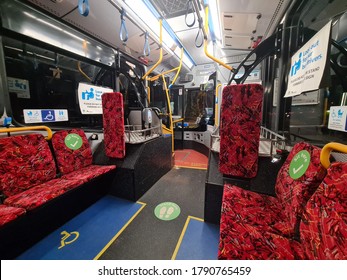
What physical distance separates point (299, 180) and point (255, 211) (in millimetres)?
443

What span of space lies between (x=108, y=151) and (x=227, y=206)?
6.58ft

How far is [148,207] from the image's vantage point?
2.21 metres

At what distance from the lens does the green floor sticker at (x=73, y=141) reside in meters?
2.33

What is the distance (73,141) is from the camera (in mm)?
2400

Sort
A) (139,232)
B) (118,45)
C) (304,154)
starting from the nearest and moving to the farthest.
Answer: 1. (304,154)
2. (139,232)
3. (118,45)

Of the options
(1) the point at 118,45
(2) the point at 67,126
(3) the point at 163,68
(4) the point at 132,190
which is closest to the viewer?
(4) the point at 132,190

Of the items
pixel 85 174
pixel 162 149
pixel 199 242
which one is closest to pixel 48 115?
pixel 85 174

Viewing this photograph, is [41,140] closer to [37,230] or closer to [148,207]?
[37,230]

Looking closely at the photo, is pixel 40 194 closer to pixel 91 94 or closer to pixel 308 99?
pixel 91 94

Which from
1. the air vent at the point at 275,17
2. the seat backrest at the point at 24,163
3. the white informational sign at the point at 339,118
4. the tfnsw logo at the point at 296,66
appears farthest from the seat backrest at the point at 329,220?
the seat backrest at the point at 24,163

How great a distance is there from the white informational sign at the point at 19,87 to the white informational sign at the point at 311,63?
131 inches

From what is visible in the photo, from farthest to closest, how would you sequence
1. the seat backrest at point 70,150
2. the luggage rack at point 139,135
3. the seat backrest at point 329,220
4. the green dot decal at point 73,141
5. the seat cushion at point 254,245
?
the luggage rack at point 139,135, the green dot decal at point 73,141, the seat backrest at point 70,150, the seat cushion at point 254,245, the seat backrest at point 329,220

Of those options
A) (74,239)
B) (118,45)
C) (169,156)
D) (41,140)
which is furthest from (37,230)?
(118,45)

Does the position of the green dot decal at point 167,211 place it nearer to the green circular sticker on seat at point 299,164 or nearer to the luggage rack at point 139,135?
the luggage rack at point 139,135
